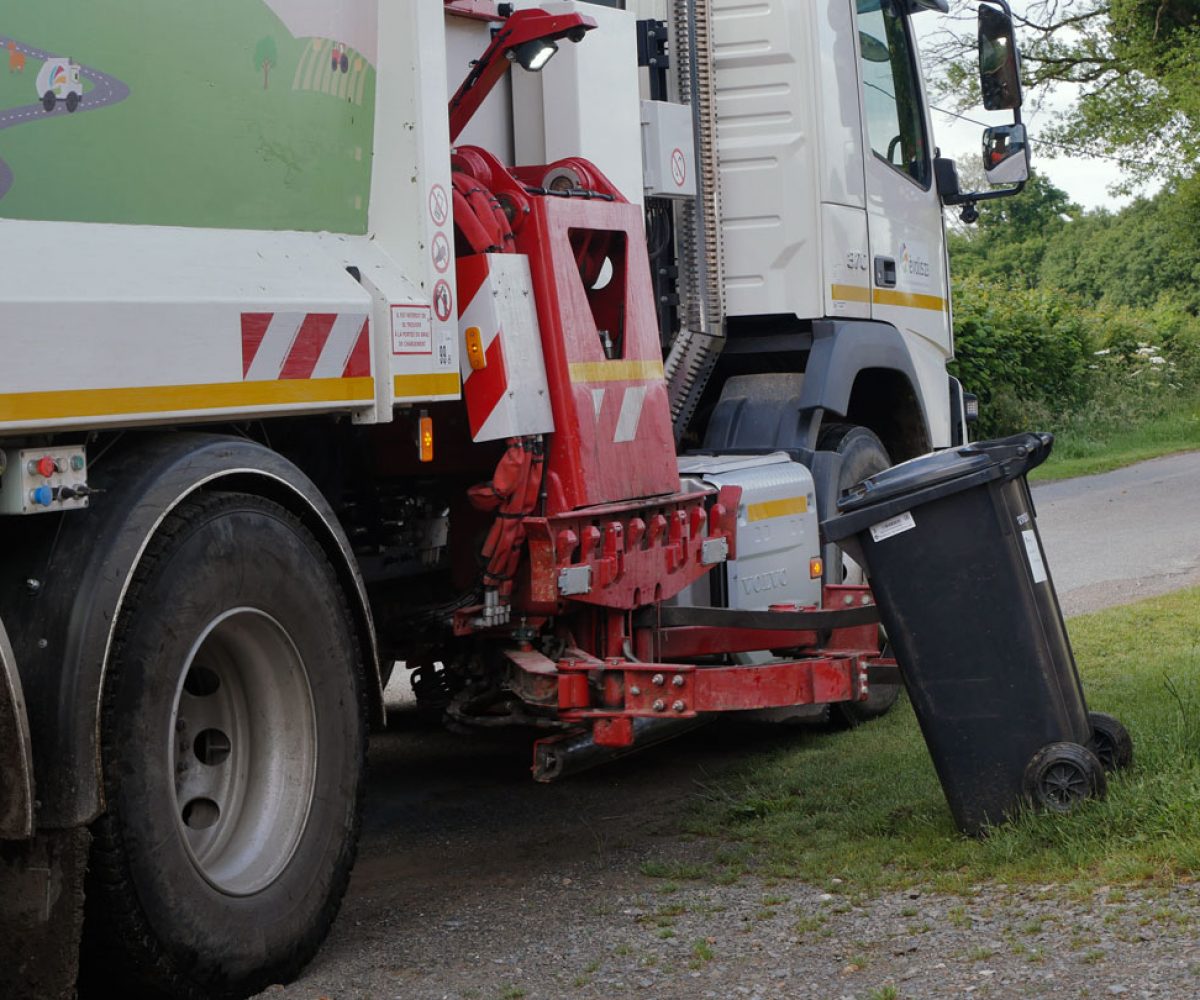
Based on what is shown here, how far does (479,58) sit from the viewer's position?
4.93 metres

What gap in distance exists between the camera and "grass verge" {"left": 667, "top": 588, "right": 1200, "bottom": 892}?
4.29m

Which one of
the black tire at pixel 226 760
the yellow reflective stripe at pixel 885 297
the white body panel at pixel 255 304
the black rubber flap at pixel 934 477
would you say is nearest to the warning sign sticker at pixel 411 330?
the white body panel at pixel 255 304

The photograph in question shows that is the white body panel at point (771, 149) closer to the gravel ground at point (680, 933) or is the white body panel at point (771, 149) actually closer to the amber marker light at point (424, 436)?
the gravel ground at point (680, 933)

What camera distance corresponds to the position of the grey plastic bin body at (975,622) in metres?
4.55

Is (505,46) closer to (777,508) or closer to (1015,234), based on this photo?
(777,508)

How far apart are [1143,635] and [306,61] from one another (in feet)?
16.7

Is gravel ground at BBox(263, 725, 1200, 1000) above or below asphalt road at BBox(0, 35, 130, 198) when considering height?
below

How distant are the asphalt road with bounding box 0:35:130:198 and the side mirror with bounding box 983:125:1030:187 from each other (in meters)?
4.64

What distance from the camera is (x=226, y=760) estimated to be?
12.3 feet

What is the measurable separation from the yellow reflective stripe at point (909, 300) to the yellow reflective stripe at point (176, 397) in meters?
3.37

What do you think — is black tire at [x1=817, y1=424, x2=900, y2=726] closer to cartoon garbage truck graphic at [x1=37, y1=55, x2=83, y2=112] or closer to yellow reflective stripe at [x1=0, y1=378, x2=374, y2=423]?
yellow reflective stripe at [x1=0, y1=378, x2=374, y2=423]

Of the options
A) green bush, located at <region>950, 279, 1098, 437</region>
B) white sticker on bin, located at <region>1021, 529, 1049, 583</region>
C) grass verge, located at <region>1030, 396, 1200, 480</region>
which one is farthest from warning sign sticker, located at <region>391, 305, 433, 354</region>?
green bush, located at <region>950, 279, 1098, 437</region>

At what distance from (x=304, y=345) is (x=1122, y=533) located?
9.39 m

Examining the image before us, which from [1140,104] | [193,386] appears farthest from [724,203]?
[1140,104]
